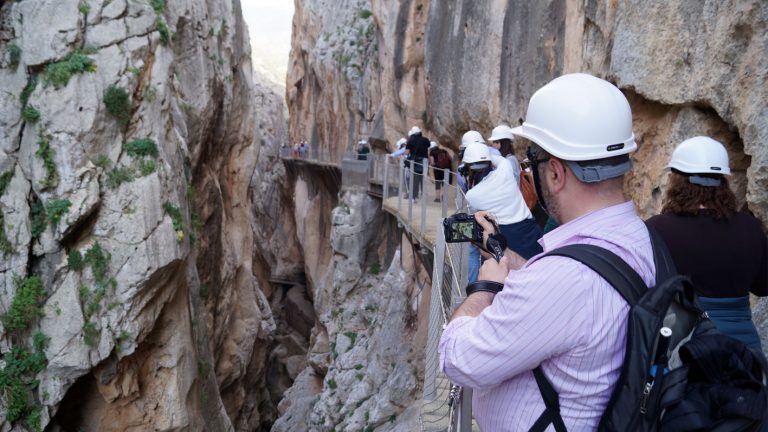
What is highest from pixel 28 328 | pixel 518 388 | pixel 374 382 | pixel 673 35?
pixel 673 35

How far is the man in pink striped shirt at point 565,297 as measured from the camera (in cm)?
156

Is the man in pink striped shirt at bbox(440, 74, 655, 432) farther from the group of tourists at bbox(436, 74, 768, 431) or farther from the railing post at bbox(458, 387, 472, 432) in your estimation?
the railing post at bbox(458, 387, 472, 432)

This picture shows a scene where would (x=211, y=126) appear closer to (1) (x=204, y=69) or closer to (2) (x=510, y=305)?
(1) (x=204, y=69)

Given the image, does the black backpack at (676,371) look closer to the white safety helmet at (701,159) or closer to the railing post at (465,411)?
the railing post at (465,411)

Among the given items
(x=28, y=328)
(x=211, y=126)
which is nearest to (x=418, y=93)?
(x=211, y=126)

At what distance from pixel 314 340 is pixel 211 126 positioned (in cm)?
1057

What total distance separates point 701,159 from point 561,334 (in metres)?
1.91

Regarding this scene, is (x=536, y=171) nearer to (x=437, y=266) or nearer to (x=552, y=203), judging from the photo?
(x=552, y=203)

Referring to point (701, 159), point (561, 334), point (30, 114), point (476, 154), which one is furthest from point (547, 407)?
point (30, 114)

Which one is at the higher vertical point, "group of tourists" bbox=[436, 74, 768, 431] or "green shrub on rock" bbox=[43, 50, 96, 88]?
"green shrub on rock" bbox=[43, 50, 96, 88]

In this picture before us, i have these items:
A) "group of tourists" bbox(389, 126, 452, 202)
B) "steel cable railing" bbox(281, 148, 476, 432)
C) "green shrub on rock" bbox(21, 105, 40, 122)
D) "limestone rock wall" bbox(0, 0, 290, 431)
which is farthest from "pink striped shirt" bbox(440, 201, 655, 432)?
"group of tourists" bbox(389, 126, 452, 202)

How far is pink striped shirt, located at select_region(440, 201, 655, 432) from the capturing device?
155 centimetres

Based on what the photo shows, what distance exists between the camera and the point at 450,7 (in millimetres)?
16344

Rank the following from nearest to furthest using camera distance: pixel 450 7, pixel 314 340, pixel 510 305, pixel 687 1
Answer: pixel 510 305 < pixel 687 1 < pixel 450 7 < pixel 314 340
